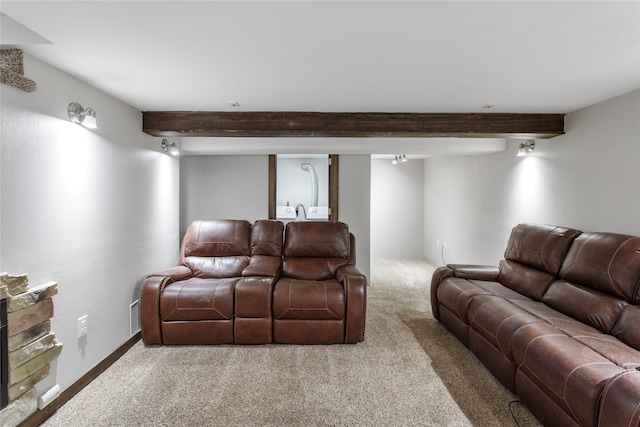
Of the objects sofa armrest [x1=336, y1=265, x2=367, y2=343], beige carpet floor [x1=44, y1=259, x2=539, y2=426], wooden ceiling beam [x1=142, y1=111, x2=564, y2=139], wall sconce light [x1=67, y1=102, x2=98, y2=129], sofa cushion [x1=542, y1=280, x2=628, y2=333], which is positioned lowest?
beige carpet floor [x1=44, y1=259, x2=539, y2=426]

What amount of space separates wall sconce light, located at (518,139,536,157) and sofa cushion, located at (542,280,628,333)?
1592 millimetres

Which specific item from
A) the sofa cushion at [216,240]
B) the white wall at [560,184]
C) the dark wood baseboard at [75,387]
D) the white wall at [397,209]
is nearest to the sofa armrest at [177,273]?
the sofa cushion at [216,240]

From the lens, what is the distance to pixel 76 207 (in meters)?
2.27

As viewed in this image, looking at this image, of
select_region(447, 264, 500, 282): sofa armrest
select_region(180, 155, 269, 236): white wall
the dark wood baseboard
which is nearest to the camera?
the dark wood baseboard

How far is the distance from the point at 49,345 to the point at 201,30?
2.12 m

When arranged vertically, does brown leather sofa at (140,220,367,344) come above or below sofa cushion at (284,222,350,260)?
below

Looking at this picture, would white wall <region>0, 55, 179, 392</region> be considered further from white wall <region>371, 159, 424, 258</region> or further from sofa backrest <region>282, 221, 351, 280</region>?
white wall <region>371, 159, 424, 258</region>

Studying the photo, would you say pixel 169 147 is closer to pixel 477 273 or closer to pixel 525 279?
pixel 477 273

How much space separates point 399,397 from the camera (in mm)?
2199

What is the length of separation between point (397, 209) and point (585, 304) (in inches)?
193

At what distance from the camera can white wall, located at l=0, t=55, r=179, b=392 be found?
72.7 inches

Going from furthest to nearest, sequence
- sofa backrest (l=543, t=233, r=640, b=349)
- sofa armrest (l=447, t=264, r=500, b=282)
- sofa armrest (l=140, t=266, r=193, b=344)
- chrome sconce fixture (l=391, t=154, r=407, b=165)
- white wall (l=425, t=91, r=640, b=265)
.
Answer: chrome sconce fixture (l=391, t=154, r=407, b=165), sofa armrest (l=447, t=264, r=500, b=282), sofa armrest (l=140, t=266, r=193, b=344), white wall (l=425, t=91, r=640, b=265), sofa backrest (l=543, t=233, r=640, b=349)

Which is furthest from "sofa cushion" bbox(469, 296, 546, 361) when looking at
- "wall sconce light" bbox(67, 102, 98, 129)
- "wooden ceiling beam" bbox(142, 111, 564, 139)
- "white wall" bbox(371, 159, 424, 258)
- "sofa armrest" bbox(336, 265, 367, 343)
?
"white wall" bbox(371, 159, 424, 258)

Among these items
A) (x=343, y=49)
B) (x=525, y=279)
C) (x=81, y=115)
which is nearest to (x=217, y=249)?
(x=81, y=115)
